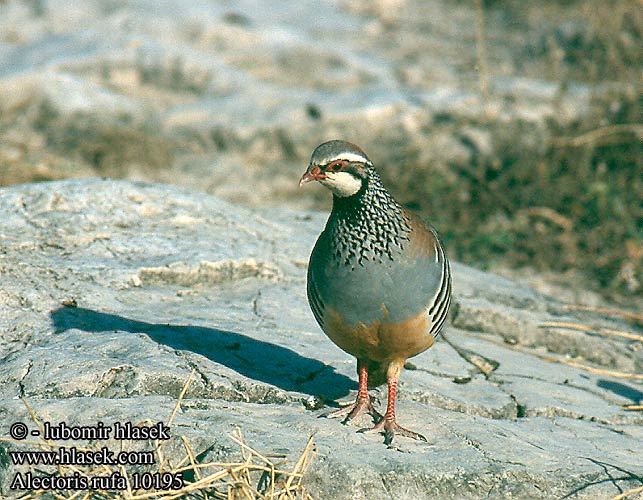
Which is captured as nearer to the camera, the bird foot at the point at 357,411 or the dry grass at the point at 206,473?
the dry grass at the point at 206,473

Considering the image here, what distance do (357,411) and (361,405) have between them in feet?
0.13

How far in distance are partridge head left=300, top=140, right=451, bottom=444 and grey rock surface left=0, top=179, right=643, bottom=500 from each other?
34cm

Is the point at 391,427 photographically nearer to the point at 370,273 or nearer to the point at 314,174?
the point at 370,273

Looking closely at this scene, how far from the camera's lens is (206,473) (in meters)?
3.50

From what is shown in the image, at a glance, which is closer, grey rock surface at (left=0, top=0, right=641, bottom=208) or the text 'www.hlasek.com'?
the text 'www.hlasek.com'

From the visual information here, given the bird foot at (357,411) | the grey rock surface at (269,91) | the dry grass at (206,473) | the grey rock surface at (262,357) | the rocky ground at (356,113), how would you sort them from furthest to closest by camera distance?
the grey rock surface at (269,91), the rocky ground at (356,113), the bird foot at (357,411), the grey rock surface at (262,357), the dry grass at (206,473)

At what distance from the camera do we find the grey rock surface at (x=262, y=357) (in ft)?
12.1

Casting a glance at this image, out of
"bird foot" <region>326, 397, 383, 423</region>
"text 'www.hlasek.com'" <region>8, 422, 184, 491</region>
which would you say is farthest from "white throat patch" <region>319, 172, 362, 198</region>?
"text 'www.hlasek.com'" <region>8, 422, 184, 491</region>

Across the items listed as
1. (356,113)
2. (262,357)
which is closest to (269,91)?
(356,113)

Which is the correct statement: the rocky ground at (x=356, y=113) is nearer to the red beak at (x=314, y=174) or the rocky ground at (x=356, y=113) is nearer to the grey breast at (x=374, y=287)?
the grey breast at (x=374, y=287)

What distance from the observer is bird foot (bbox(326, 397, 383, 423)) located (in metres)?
3.97

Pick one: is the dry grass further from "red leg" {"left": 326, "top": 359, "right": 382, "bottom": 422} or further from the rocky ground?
the rocky ground

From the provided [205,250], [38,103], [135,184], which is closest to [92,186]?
[135,184]

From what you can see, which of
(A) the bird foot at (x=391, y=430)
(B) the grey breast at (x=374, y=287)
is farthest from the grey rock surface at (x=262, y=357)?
(B) the grey breast at (x=374, y=287)
